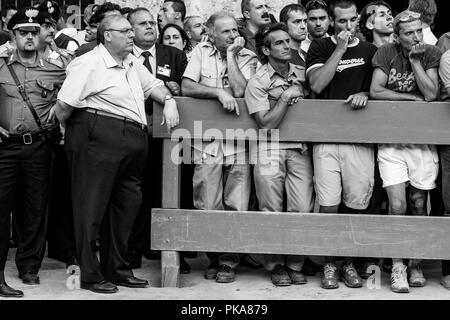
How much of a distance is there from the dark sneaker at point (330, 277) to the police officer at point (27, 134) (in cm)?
205

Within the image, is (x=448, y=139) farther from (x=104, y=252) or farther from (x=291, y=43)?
(x=104, y=252)

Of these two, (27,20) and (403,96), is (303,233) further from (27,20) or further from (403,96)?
(27,20)

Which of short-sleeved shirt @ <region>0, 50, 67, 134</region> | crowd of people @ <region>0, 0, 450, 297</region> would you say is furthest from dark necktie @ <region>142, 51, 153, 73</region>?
short-sleeved shirt @ <region>0, 50, 67, 134</region>

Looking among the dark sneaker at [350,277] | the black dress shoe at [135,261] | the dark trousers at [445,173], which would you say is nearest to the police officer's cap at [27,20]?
the black dress shoe at [135,261]

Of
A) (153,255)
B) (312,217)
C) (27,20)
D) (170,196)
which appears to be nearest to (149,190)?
(153,255)

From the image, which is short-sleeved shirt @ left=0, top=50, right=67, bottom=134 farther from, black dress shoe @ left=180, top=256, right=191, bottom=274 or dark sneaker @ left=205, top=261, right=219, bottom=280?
dark sneaker @ left=205, top=261, right=219, bottom=280

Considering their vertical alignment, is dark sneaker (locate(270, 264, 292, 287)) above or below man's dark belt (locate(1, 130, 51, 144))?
below

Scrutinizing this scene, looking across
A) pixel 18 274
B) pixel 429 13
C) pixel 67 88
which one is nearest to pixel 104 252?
pixel 18 274

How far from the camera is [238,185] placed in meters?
6.89

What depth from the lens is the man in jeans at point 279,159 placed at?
6.77m

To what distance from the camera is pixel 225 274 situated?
22.7 ft

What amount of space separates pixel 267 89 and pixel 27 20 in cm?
177

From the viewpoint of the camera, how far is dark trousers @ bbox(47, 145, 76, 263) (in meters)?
7.44

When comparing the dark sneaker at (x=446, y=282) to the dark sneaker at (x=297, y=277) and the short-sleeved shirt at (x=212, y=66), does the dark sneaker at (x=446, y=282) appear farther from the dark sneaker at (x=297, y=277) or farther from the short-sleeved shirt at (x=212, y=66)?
the short-sleeved shirt at (x=212, y=66)
